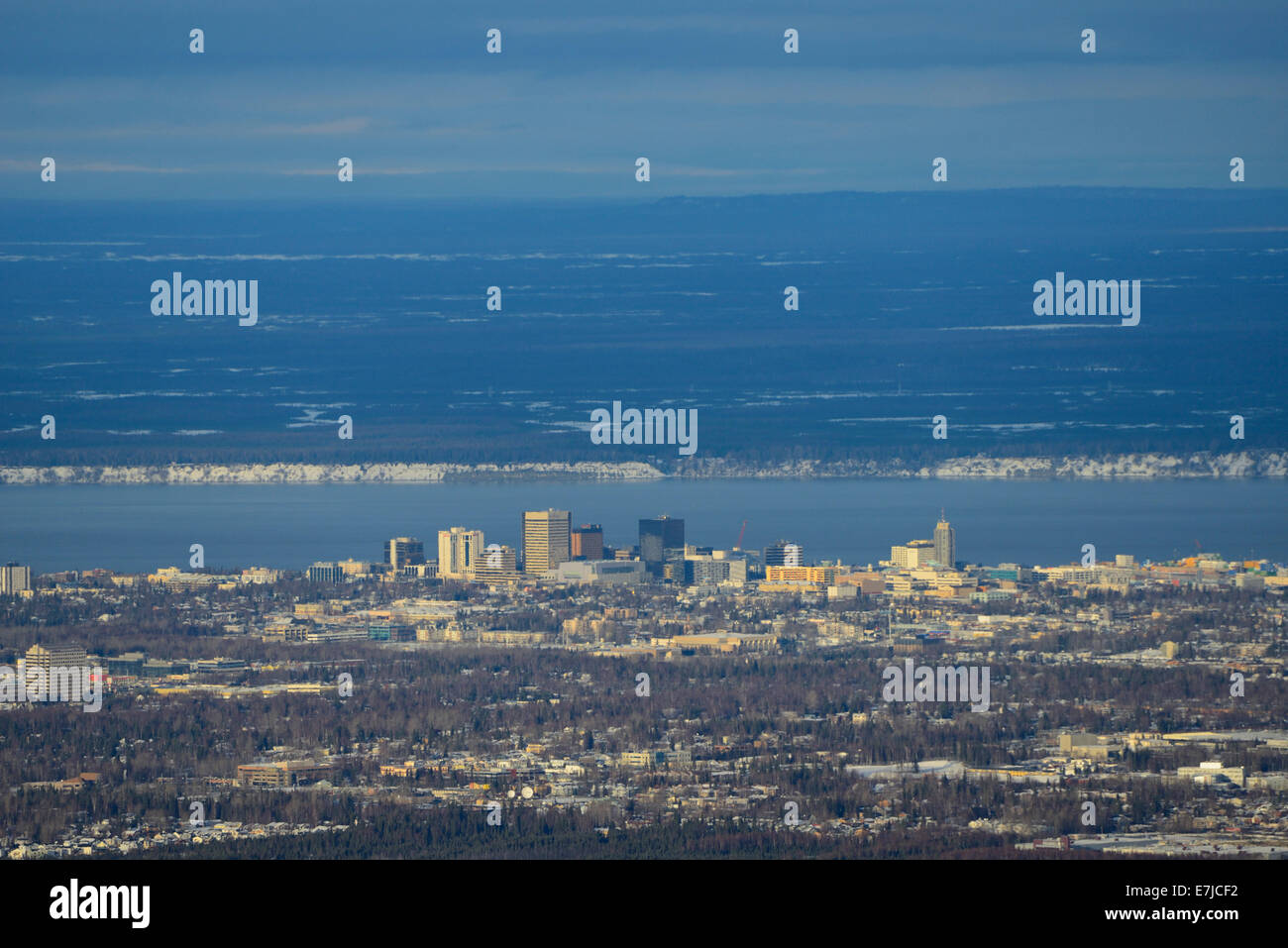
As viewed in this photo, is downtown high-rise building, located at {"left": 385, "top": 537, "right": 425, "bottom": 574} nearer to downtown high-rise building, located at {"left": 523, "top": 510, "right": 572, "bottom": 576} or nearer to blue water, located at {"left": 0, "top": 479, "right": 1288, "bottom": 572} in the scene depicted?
downtown high-rise building, located at {"left": 523, "top": 510, "right": 572, "bottom": 576}

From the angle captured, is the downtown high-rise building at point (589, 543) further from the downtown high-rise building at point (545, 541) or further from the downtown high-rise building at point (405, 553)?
the downtown high-rise building at point (405, 553)

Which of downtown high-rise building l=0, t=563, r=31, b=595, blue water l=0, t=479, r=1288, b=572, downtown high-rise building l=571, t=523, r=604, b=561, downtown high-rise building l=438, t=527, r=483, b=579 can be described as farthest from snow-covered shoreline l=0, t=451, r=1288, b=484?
downtown high-rise building l=0, t=563, r=31, b=595

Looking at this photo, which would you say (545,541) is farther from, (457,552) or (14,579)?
(14,579)

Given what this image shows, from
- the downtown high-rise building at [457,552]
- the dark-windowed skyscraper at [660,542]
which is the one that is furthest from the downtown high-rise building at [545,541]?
the dark-windowed skyscraper at [660,542]

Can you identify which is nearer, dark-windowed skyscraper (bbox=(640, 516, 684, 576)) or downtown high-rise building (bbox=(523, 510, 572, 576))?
dark-windowed skyscraper (bbox=(640, 516, 684, 576))

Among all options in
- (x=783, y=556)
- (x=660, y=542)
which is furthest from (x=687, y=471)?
(x=783, y=556)

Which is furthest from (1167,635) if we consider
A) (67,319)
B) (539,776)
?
(67,319)
